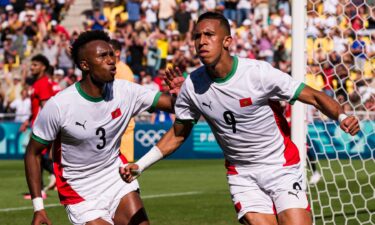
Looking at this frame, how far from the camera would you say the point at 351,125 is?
25.5 ft

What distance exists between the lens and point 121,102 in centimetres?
910

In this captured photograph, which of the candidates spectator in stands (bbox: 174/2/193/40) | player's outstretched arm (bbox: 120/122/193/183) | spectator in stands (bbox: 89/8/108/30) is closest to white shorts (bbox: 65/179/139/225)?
Answer: player's outstretched arm (bbox: 120/122/193/183)

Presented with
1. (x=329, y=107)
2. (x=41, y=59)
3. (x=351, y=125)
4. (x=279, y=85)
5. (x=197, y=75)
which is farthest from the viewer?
(x=41, y=59)

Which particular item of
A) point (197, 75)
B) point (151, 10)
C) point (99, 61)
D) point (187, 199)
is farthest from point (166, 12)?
point (197, 75)

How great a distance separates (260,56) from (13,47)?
942 centimetres

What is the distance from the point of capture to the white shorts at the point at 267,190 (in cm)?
848

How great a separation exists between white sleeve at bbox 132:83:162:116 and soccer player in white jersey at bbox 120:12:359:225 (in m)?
0.64

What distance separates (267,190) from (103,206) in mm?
1449

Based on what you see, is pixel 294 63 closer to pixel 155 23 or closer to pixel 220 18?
pixel 220 18

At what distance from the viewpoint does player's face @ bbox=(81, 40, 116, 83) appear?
29.0 feet

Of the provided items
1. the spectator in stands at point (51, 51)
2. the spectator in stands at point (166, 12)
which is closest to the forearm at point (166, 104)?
the spectator in stands at point (51, 51)

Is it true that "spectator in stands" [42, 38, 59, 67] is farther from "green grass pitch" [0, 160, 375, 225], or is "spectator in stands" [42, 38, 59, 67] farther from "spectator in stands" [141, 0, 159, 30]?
"green grass pitch" [0, 160, 375, 225]

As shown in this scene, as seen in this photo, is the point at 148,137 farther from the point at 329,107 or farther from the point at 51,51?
the point at 329,107

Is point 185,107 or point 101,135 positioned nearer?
point 185,107
